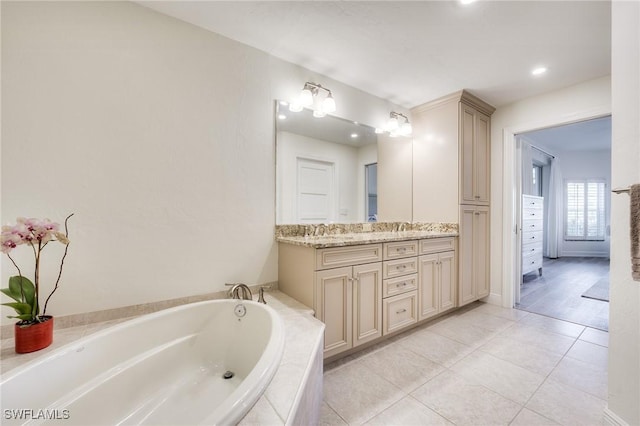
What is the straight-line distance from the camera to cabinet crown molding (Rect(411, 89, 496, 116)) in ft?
8.48

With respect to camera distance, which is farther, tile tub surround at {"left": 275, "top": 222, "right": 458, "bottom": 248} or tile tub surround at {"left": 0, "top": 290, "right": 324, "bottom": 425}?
tile tub surround at {"left": 275, "top": 222, "right": 458, "bottom": 248}

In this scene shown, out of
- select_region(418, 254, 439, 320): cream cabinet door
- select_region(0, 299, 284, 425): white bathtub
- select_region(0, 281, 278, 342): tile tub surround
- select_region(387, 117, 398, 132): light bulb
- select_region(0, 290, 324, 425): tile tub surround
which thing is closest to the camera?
select_region(0, 290, 324, 425): tile tub surround

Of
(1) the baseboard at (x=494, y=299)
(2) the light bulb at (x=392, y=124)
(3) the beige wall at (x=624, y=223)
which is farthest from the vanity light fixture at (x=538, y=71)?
(1) the baseboard at (x=494, y=299)

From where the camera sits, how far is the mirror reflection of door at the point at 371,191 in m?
2.68

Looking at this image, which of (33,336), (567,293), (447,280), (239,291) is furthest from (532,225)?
(33,336)

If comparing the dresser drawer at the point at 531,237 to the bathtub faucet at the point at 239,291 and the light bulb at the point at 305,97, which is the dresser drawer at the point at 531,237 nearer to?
the light bulb at the point at 305,97

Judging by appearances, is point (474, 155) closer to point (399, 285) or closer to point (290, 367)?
point (399, 285)

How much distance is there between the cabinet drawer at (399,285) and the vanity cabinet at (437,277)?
0.10 m

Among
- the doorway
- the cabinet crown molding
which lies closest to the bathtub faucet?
the cabinet crown molding

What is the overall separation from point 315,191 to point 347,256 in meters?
0.75

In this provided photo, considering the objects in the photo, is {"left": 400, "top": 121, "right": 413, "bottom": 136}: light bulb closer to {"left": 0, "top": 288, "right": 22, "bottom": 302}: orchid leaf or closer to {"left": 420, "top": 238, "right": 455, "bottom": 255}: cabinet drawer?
{"left": 420, "top": 238, "right": 455, "bottom": 255}: cabinet drawer

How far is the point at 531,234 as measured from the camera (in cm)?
387

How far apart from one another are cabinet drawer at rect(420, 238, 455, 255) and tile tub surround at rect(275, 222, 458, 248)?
52 millimetres

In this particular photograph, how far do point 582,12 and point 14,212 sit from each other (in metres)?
3.40
